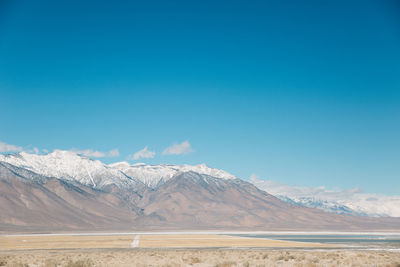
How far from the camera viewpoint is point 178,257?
54375 mm

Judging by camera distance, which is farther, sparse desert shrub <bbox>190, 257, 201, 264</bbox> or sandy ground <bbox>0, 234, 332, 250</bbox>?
sandy ground <bbox>0, 234, 332, 250</bbox>

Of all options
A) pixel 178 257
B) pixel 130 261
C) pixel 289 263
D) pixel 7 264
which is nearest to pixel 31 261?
pixel 7 264

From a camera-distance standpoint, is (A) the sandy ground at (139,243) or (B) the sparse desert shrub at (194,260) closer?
(B) the sparse desert shrub at (194,260)

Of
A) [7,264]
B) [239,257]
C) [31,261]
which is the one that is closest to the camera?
[7,264]

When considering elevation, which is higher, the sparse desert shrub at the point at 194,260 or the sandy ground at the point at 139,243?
the sandy ground at the point at 139,243

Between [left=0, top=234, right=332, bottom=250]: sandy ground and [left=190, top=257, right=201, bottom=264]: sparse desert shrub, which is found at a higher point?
[left=0, top=234, right=332, bottom=250]: sandy ground

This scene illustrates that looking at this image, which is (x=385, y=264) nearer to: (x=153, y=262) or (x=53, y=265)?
(x=153, y=262)

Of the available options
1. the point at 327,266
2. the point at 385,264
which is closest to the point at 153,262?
the point at 327,266

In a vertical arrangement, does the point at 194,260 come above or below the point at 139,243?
below

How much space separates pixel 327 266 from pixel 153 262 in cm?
1697

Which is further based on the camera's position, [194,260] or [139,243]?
[139,243]

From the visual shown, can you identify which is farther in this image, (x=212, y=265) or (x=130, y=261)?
(x=130, y=261)

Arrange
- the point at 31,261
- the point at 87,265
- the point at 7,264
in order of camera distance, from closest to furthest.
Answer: the point at 87,265, the point at 7,264, the point at 31,261

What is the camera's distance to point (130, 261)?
165 ft
